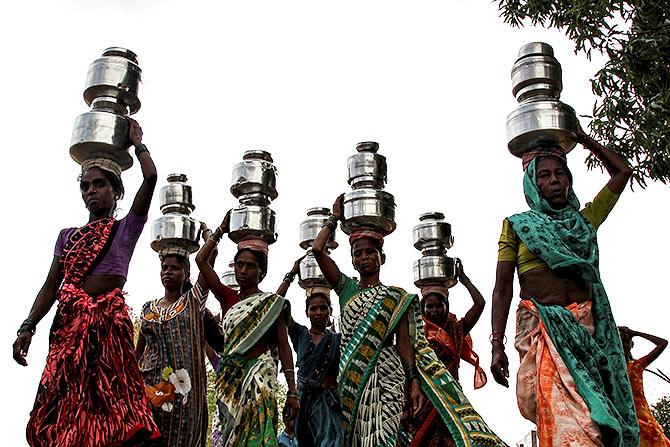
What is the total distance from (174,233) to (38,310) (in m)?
2.29

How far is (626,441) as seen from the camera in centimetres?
466

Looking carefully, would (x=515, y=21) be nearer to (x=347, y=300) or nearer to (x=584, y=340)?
(x=347, y=300)

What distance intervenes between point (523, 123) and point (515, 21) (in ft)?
12.2

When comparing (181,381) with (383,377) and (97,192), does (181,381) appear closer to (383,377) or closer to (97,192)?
(383,377)

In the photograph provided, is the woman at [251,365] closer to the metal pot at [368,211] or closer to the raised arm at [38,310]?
the metal pot at [368,211]

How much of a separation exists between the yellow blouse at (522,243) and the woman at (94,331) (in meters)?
2.30

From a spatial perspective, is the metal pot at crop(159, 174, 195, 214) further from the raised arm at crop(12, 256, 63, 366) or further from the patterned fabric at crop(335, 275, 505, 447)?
the raised arm at crop(12, 256, 63, 366)

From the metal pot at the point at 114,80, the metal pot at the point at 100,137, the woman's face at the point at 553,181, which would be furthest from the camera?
the metal pot at the point at 114,80

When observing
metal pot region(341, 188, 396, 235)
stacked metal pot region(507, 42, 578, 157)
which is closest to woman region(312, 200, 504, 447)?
metal pot region(341, 188, 396, 235)

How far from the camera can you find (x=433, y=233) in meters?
8.73

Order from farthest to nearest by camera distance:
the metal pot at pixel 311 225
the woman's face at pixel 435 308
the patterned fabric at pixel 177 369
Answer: the metal pot at pixel 311 225 → the woman's face at pixel 435 308 → the patterned fabric at pixel 177 369

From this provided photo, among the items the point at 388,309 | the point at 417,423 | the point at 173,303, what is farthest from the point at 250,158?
the point at 417,423

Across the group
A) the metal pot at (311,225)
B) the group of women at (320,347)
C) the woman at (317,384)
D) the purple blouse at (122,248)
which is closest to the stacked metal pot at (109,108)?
the group of women at (320,347)

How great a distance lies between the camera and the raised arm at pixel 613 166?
556 centimetres
